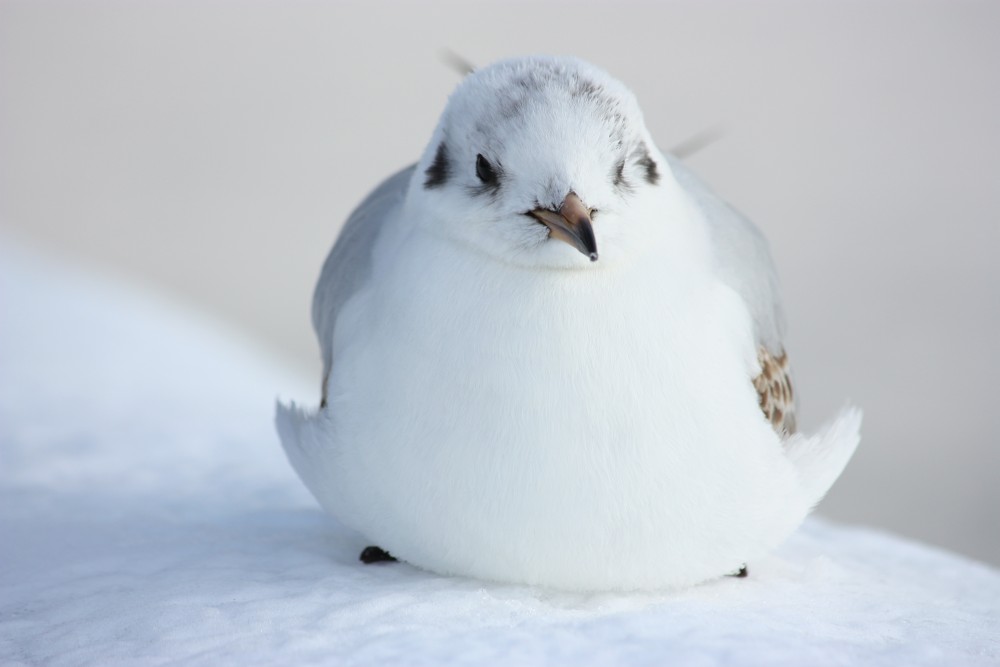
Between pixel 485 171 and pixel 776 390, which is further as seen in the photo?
pixel 776 390

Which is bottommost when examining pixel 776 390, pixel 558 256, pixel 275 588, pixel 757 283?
pixel 275 588

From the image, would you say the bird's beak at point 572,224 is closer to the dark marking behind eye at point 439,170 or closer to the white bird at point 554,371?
the white bird at point 554,371

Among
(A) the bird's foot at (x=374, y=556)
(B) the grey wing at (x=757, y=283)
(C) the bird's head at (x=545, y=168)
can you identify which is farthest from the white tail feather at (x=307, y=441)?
(B) the grey wing at (x=757, y=283)

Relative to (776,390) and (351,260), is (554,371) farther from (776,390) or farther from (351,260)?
(351,260)

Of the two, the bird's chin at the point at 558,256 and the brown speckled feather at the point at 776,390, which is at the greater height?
the bird's chin at the point at 558,256

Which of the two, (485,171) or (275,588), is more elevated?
(485,171)

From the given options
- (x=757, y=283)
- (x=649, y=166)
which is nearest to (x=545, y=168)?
(x=649, y=166)

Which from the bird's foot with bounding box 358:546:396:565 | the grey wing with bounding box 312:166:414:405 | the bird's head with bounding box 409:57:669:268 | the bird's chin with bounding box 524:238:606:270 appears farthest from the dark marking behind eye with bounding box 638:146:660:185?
the bird's foot with bounding box 358:546:396:565
